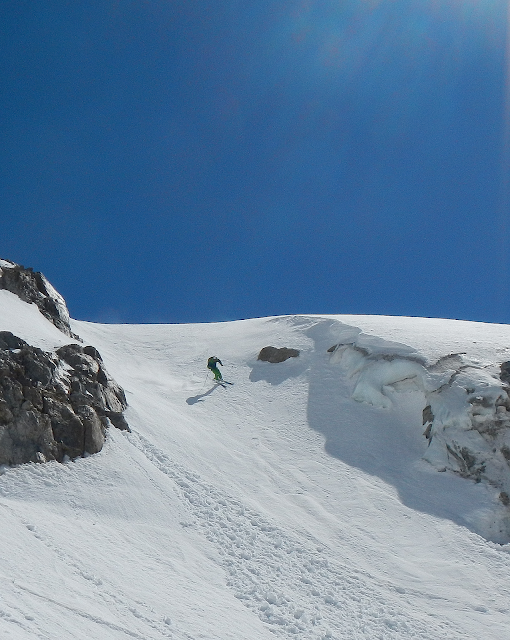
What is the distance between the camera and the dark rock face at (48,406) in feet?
43.7

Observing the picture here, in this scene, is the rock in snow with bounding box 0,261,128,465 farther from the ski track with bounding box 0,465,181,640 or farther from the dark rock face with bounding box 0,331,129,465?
the ski track with bounding box 0,465,181,640

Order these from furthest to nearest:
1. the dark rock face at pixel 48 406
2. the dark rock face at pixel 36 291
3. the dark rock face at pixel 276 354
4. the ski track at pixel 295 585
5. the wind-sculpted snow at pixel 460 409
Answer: the dark rock face at pixel 276 354
the dark rock face at pixel 36 291
the wind-sculpted snow at pixel 460 409
the dark rock face at pixel 48 406
the ski track at pixel 295 585

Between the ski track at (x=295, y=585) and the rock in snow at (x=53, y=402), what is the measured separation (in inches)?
135

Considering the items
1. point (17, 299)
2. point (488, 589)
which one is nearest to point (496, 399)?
point (488, 589)

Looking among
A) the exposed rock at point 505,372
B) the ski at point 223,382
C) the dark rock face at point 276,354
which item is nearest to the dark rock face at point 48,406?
the ski at point 223,382

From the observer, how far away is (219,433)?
19188mm

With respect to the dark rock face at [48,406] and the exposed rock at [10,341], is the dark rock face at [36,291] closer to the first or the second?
the dark rock face at [48,406]

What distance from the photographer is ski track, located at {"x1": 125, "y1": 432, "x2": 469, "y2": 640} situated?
10.1m

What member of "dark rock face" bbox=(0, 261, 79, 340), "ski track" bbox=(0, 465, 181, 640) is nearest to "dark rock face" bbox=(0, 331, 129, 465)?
"ski track" bbox=(0, 465, 181, 640)

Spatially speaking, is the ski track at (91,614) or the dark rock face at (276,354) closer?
the ski track at (91,614)

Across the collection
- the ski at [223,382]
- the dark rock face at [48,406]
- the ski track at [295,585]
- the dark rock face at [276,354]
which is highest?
the dark rock face at [276,354]

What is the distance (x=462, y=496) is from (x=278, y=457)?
5779 millimetres

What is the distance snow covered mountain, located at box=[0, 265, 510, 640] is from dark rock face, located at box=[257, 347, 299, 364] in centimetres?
114

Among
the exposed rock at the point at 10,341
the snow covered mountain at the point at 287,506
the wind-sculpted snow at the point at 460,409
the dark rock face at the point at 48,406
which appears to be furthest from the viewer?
the wind-sculpted snow at the point at 460,409
